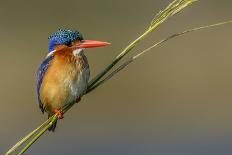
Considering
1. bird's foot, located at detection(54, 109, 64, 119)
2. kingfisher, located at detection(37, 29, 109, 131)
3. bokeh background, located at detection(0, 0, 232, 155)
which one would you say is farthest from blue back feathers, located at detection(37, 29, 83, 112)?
bokeh background, located at detection(0, 0, 232, 155)

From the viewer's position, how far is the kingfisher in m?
5.51

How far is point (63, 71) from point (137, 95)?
7484mm

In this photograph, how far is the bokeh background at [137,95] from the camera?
1169 cm

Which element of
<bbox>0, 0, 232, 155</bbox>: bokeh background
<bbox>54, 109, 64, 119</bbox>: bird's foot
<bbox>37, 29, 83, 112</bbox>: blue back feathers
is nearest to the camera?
<bbox>54, 109, 64, 119</bbox>: bird's foot

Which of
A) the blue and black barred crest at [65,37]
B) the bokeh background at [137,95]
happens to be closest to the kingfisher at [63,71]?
the blue and black barred crest at [65,37]

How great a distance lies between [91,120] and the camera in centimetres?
1259

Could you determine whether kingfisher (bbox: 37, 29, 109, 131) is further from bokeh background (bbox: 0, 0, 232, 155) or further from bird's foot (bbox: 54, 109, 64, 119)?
bokeh background (bbox: 0, 0, 232, 155)

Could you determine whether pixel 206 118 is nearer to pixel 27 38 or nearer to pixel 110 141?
pixel 110 141

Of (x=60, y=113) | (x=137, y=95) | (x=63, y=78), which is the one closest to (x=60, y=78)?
(x=63, y=78)

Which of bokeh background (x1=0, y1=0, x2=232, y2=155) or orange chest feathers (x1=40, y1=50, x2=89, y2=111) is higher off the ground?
bokeh background (x1=0, y1=0, x2=232, y2=155)

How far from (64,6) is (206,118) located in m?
4.67

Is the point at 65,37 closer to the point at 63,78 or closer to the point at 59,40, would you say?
the point at 59,40

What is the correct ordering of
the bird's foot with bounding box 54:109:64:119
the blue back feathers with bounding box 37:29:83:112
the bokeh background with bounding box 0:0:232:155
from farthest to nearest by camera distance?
the bokeh background with bounding box 0:0:232:155 → the blue back feathers with bounding box 37:29:83:112 → the bird's foot with bounding box 54:109:64:119

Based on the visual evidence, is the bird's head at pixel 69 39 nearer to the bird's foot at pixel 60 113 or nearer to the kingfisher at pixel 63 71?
the kingfisher at pixel 63 71
